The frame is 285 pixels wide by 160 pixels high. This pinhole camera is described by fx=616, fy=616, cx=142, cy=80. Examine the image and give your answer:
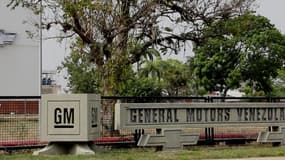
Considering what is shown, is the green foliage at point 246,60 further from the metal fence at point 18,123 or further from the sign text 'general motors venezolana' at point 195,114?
the metal fence at point 18,123

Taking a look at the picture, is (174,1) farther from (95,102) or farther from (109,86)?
(95,102)

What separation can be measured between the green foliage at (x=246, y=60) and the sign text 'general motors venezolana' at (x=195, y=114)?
4469 cm

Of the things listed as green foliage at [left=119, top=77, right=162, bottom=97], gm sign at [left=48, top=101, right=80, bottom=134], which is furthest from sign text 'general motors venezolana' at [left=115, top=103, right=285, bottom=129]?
green foliage at [left=119, top=77, right=162, bottom=97]

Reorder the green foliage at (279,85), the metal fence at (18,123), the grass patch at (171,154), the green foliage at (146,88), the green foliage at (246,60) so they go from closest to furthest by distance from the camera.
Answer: the grass patch at (171,154) → the metal fence at (18,123) → the green foliage at (246,60) → the green foliage at (146,88) → the green foliage at (279,85)

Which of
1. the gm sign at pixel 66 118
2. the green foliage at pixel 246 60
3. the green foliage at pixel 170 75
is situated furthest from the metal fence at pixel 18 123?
the green foliage at pixel 170 75

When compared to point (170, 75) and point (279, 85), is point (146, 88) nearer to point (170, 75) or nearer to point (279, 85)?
point (170, 75)

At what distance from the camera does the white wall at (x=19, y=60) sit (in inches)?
2918

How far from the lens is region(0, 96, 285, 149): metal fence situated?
16078mm

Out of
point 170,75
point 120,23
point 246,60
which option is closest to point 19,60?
point 170,75

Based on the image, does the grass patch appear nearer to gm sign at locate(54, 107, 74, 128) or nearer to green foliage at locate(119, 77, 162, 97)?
gm sign at locate(54, 107, 74, 128)

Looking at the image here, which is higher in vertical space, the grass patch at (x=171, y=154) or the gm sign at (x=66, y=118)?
the gm sign at (x=66, y=118)

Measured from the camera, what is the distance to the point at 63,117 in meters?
15.1

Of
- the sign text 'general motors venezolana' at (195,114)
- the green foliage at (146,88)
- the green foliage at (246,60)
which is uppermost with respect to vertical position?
the green foliage at (246,60)

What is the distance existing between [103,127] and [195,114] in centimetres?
275
